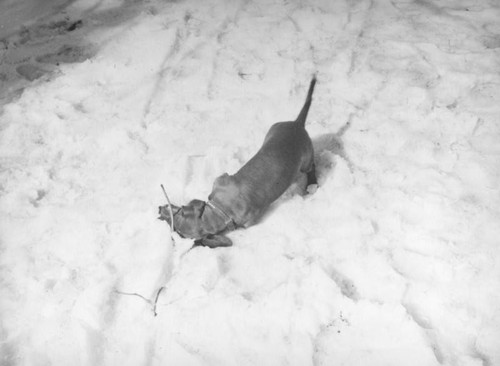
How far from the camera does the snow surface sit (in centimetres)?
202

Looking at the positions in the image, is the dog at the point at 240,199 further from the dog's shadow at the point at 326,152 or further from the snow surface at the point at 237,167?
the dog's shadow at the point at 326,152

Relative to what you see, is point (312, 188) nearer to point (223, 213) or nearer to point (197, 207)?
point (223, 213)

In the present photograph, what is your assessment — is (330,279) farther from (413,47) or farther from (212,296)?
(413,47)

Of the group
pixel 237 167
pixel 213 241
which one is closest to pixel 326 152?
pixel 237 167

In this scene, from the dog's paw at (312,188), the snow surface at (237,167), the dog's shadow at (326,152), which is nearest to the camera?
the snow surface at (237,167)

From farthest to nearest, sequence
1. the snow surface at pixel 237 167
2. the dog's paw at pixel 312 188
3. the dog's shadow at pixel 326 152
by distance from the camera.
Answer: the dog's shadow at pixel 326 152
the dog's paw at pixel 312 188
the snow surface at pixel 237 167

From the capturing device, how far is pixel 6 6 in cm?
447

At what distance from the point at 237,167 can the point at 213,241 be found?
2.29 ft

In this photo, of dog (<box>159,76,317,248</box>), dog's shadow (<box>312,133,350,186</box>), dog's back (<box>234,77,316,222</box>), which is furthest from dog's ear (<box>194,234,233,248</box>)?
dog's shadow (<box>312,133,350,186</box>)

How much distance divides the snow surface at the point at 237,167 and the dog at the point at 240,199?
0.12 m

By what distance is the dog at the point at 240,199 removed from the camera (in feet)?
7.48

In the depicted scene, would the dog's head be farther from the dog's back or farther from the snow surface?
the dog's back

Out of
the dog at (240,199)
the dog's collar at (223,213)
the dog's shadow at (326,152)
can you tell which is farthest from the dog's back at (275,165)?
the dog's shadow at (326,152)

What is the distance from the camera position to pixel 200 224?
2.26 m
